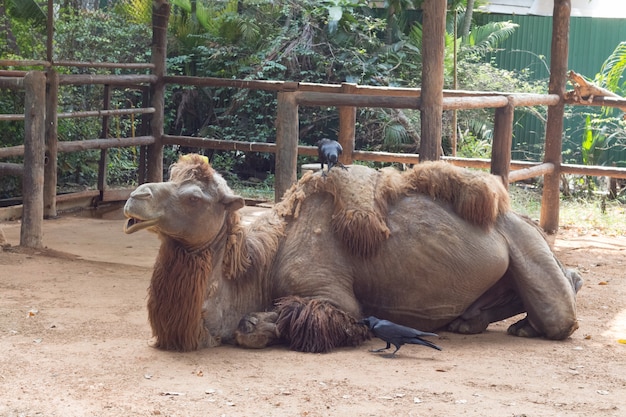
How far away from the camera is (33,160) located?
7359 mm

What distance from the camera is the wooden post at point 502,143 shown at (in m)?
7.30

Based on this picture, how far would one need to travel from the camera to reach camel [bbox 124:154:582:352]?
14.1ft

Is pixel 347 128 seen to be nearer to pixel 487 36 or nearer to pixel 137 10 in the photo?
pixel 137 10

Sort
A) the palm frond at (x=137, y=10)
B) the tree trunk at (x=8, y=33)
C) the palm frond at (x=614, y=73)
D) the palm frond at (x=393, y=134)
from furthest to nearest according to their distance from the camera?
the palm frond at (x=137, y=10) < the palm frond at (x=393, y=134) < the palm frond at (x=614, y=73) < the tree trunk at (x=8, y=33)

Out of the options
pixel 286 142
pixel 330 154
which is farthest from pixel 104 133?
pixel 330 154

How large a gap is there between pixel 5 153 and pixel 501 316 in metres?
4.59

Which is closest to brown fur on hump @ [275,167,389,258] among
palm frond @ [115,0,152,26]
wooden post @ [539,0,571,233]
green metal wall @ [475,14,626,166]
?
wooden post @ [539,0,571,233]

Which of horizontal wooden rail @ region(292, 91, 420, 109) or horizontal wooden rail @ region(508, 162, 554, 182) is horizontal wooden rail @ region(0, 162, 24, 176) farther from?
horizontal wooden rail @ region(508, 162, 554, 182)

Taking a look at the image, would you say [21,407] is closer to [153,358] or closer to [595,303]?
[153,358]

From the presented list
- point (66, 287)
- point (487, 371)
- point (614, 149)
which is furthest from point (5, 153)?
point (614, 149)

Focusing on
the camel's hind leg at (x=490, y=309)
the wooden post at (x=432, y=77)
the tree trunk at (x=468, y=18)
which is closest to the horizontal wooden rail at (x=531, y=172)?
the wooden post at (x=432, y=77)

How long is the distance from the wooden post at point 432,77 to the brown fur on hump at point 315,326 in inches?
87.9

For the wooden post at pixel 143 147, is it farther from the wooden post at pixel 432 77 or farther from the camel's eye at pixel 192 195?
the camel's eye at pixel 192 195

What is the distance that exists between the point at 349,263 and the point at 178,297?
1.01 m
